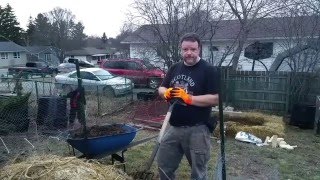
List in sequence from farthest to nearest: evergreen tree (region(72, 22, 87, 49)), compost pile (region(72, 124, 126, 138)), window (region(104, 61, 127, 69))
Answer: evergreen tree (region(72, 22, 87, 49))
window (region(104, 61, 127, 69))
compost pile (region(72, 124, 126, 138))

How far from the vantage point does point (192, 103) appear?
3.04 metres

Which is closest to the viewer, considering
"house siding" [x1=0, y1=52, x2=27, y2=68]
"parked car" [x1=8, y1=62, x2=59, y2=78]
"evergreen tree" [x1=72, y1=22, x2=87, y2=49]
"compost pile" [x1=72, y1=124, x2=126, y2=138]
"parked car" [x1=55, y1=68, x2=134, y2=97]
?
"compost pile" [x1=72, y1=124, x2=126, y2=138]

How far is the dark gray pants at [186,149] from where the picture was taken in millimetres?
3180

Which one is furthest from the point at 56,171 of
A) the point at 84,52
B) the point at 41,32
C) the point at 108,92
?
the point at 84,52

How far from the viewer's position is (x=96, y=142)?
14.0 feet

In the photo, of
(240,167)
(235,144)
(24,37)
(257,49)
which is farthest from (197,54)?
(24,37)

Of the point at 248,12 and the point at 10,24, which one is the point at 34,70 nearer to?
the point at 248,12

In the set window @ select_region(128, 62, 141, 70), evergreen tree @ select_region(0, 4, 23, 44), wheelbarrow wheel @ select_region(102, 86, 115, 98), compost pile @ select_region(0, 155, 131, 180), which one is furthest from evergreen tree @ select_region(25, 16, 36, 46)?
compost pile @ select_region(0, 155, 131, 180)

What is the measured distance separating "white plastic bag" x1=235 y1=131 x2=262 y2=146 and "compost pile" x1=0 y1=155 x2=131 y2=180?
14.5ft

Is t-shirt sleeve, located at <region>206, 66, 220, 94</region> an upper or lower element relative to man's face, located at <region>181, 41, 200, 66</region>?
lower

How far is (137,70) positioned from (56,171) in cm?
1394

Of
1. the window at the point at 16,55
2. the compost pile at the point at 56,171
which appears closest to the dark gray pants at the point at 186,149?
the compost pile at the point at 56,171

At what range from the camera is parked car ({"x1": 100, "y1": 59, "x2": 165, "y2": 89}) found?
612 inches

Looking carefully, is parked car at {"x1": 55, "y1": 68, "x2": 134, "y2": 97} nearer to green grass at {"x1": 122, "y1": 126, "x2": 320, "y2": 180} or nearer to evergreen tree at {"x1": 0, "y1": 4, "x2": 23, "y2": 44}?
green grass at {"x1": 122, "y1": 126, "x2": 320, "y2": 180}
